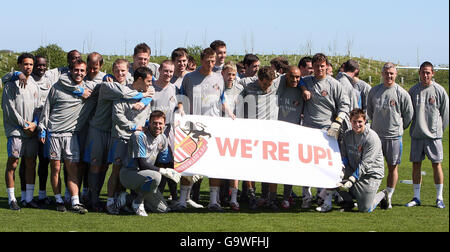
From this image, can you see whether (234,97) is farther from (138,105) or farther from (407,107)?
(407,107)

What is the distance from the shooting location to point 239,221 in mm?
7414

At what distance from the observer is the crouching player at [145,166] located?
7.54 m

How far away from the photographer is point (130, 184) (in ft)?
25.2

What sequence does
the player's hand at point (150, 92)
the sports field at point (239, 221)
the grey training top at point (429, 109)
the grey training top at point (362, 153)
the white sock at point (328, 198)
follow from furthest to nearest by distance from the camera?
the grey training top at point (429, 109)
the white sock at point (328, 198)
the grey training top at point (362, 153)
the player's hand at point (150, 92)
the sports field at point (239, 221)

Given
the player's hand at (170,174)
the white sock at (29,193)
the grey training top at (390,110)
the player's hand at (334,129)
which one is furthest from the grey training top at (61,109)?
the grey training top at (390,110)

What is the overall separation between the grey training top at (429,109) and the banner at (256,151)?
1.56 metres

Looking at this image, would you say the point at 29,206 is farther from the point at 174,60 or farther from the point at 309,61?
the point at 309,61

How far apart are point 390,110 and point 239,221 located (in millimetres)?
2800

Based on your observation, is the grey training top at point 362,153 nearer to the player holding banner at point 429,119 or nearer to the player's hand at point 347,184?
the player's hand at point 347,184

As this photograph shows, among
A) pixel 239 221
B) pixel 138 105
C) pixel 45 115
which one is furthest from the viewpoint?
pixel 45 115

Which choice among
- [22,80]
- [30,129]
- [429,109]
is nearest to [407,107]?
[429,109]

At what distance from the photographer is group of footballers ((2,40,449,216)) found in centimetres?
781

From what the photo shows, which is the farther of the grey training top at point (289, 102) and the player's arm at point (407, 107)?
the player's arm at point (407, 107)

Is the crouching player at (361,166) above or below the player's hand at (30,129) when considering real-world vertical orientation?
below
